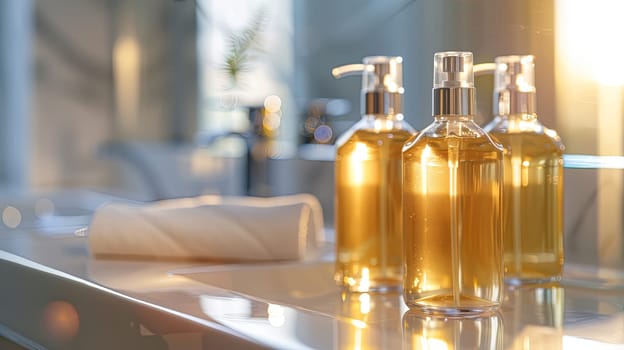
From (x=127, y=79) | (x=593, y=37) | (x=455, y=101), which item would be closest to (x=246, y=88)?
(x=127, y=79)

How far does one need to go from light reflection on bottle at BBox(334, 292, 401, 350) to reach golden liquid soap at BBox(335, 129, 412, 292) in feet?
0.06

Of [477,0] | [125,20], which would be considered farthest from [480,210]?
[125,20]

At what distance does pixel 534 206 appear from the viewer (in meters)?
0.55

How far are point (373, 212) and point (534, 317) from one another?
14cm

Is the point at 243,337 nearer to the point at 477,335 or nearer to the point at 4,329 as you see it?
the point at 477,335

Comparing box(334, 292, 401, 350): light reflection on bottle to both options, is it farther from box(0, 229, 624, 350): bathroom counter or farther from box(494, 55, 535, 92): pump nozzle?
box(494, 55, 535, 92): pump nozzle

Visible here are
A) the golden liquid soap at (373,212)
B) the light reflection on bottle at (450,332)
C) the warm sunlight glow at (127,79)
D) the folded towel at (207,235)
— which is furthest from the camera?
the warm sunlight glow at (127,79)

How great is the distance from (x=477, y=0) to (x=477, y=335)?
377 mm


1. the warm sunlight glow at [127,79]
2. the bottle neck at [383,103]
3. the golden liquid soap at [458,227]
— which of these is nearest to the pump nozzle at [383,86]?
the bottle neck at [383,103]

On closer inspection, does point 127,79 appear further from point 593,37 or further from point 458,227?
point 458,227

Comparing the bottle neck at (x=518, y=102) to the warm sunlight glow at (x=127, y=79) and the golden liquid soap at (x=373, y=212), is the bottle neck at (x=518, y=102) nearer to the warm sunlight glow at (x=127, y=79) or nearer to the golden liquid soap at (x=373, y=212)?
the golden liquid soap at (x=373, y=212)

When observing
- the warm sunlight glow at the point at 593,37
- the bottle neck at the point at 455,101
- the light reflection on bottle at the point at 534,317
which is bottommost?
the light reflection on bottle at the point at 534,317

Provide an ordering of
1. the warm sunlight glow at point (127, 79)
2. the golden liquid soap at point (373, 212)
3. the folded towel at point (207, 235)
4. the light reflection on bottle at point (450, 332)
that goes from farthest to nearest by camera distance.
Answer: the warm sunlight glow at point (127, 79)
the folded towel at point (207, 235)
the golden liquid soap at point (373, 212)
the light reflection on bottle at point (450, 332)

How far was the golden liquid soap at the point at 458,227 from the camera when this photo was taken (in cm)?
45
